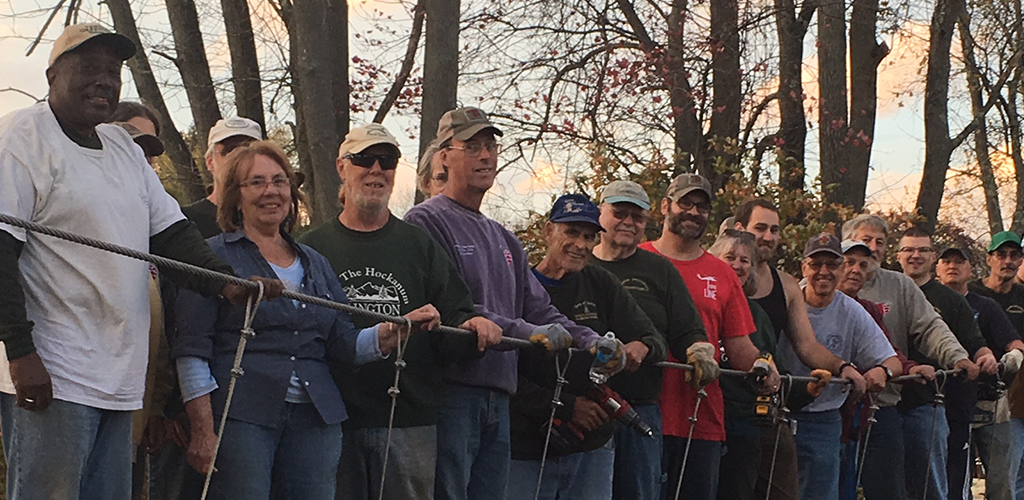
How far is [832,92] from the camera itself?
46.9 ft

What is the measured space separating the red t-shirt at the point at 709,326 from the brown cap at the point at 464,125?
156 cm

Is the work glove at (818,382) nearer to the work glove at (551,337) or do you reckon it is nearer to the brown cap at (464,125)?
the work glove at (551,337)

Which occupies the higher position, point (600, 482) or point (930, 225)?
point (930, 225)

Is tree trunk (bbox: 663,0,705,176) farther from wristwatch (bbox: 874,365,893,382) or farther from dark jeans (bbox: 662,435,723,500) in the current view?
dark jeans (bbox: 662,435,723,500)

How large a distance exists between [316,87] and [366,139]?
3965mm

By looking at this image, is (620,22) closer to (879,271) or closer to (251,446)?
(879,271)

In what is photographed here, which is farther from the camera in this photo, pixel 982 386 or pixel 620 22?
pixel 620 22

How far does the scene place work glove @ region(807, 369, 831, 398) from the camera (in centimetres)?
703

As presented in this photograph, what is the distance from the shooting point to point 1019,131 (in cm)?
2248

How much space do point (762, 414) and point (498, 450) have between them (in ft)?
6.60

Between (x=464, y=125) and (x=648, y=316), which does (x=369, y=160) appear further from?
(x=648, y=316)

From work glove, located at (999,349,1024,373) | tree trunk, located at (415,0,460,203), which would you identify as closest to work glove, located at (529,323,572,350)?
tree trunk, located at (415,0,460,203)

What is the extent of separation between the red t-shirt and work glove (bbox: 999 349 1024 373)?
10.3ft

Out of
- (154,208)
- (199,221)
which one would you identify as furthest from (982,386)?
(154,208)
